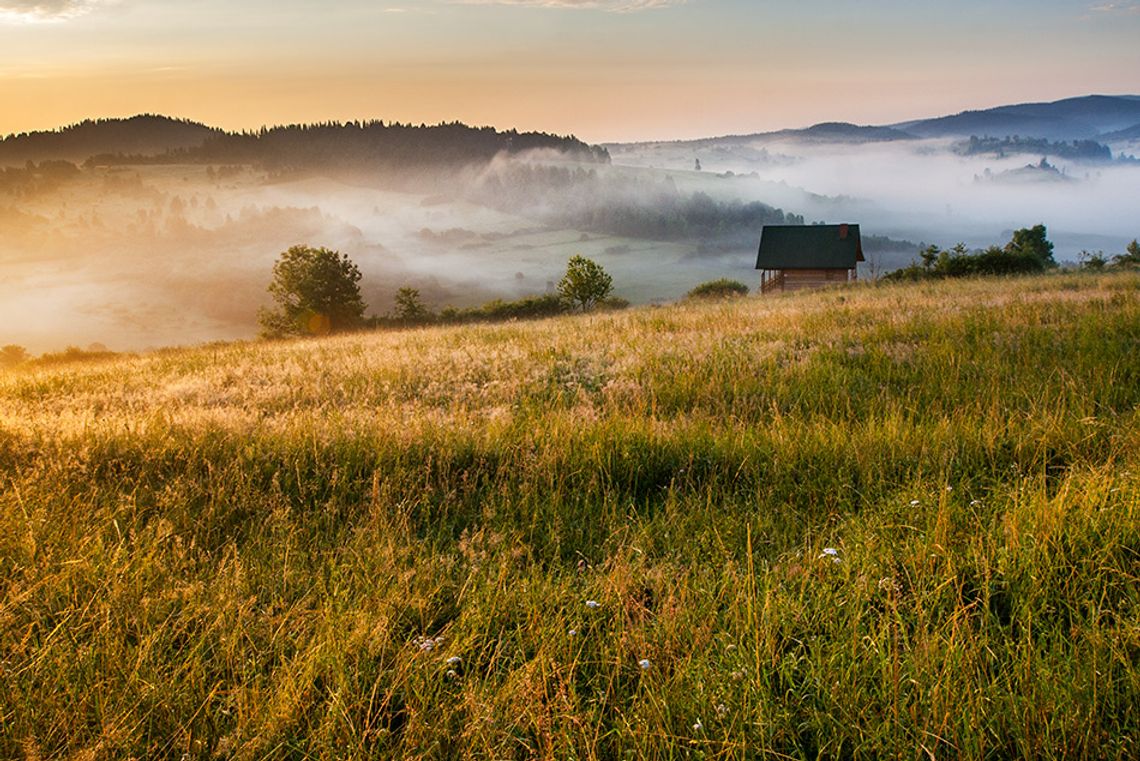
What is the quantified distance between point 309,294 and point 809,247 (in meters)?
51.0

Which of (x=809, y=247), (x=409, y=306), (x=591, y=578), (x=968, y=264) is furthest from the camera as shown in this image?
(x=409, y=306)

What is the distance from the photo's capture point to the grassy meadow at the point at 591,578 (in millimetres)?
2359

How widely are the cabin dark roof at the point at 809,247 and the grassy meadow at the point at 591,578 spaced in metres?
55.7

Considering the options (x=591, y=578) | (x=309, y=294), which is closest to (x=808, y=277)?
(x=309, y=294)

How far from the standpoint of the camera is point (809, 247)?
60.3 m

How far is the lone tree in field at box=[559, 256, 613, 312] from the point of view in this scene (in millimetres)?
67750

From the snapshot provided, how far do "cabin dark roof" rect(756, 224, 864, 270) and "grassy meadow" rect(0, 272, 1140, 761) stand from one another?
183 ft

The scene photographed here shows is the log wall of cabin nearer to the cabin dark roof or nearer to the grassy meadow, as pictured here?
the cabin dark roof

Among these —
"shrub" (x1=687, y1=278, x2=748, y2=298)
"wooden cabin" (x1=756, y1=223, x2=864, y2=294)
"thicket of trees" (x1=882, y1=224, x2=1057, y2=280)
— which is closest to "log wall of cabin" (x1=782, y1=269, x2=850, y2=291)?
"wooden cabin" (x1=756, y1=223, x2=864, y2=294)

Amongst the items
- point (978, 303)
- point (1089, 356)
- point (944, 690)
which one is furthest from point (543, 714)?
point (978, 303)

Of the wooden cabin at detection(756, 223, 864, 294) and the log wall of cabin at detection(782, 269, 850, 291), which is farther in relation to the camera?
the log wall of cabin at detection(782, 269, 850, 291)

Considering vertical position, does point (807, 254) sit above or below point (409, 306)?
above

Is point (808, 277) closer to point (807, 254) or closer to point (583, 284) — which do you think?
point (807, 254)

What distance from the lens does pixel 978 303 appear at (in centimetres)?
1348
